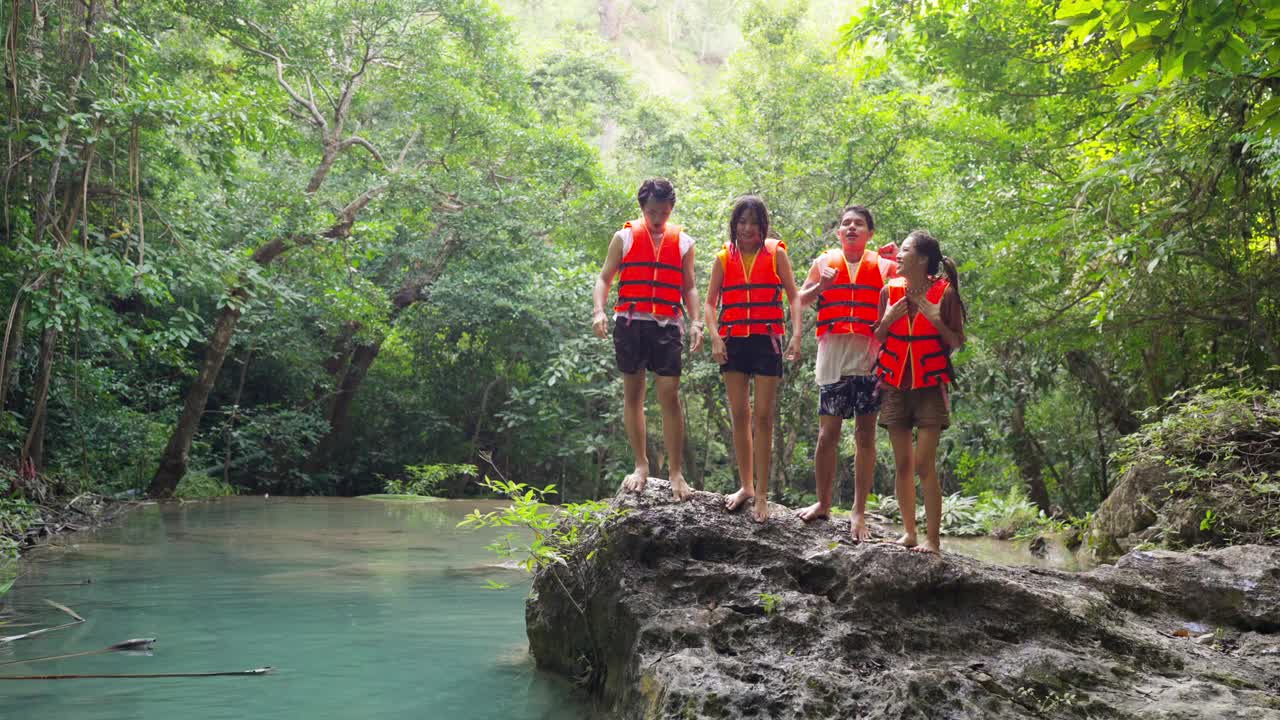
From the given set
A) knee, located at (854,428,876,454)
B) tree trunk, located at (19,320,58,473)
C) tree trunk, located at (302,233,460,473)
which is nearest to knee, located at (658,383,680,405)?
knee, located at (854,428,876,454)

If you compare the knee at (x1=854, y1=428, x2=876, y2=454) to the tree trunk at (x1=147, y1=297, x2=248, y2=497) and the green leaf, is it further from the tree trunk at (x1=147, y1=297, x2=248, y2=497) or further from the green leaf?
the tree trunk at (x1=147, y1=297, x2=248, y2=497)

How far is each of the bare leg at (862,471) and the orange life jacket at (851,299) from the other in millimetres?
494

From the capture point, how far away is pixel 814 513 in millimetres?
5055

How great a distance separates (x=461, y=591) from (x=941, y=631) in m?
3.97

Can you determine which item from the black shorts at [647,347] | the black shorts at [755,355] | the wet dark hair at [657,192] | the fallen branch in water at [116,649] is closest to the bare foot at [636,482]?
the black shorts at [647,347]

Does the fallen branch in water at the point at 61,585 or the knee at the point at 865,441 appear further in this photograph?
the fallen branch in water at the point at 61,585

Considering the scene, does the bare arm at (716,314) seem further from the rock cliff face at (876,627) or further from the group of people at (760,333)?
the rock cliff face at (876,627)

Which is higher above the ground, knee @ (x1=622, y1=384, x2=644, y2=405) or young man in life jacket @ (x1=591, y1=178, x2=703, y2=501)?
young man in life jacket @ (x1=591, y1=178, x2=703, y2=501)

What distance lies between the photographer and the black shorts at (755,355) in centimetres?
495

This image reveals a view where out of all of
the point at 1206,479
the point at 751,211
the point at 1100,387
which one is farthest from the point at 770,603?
the point at 1100,387

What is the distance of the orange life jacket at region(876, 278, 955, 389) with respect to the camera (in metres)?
4.66

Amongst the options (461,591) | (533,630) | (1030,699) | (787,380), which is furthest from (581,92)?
(1030,699)

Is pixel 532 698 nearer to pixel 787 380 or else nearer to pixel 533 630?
pixel 533 630

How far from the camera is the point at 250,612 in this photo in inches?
233
